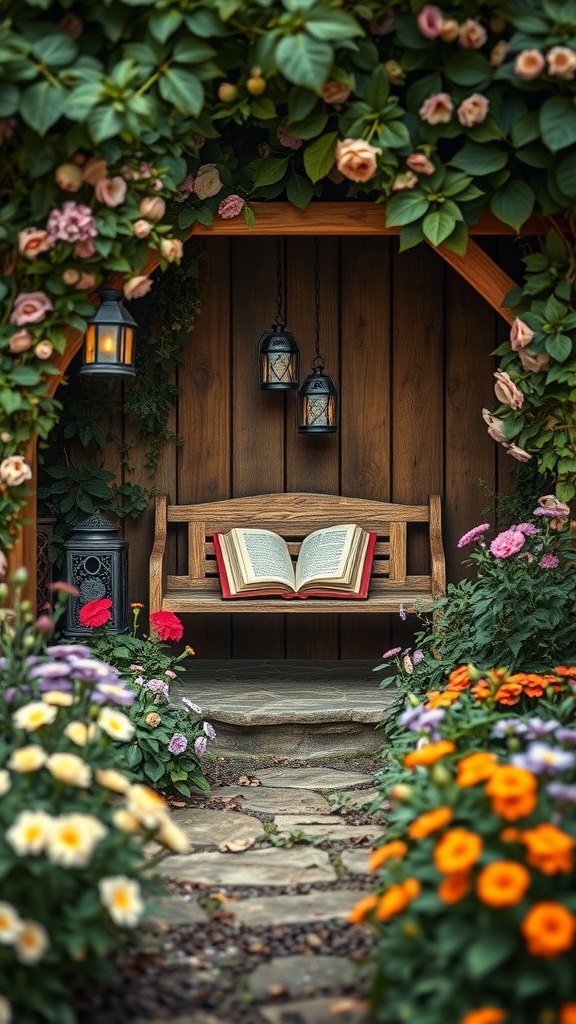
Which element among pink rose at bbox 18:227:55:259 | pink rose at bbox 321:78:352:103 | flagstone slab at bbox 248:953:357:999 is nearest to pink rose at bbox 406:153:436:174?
pink rose at bbox 321:78:352:103

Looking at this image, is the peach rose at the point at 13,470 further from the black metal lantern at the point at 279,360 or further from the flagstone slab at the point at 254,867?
the black metal lantern at the point at 279,360

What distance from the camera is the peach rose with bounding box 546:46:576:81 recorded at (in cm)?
262

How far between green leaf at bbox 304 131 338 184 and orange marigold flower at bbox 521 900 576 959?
2284mm

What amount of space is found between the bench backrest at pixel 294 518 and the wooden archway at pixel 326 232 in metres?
1.25

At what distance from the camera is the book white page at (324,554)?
3.96 metres

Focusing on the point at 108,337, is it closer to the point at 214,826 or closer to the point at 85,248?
the point at 85,248

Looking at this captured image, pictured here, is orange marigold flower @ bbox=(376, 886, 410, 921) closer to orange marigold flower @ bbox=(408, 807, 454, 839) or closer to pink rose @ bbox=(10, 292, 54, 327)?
orange marigold flower @ bbox=(408, 807, 454, 839)

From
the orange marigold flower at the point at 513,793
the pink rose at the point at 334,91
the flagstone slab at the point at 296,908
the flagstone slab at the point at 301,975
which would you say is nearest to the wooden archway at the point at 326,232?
the pink rose at the point at 334,91

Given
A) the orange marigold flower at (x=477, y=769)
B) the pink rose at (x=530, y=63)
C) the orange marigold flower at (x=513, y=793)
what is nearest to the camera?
the orange marigold flower at (x=513, y=793)

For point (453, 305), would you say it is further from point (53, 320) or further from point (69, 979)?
point (69, 979)

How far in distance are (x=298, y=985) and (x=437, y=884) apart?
14.5 inches

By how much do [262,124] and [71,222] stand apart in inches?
27.4

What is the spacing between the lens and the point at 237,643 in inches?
183

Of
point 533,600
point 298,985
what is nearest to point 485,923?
point 298,985
